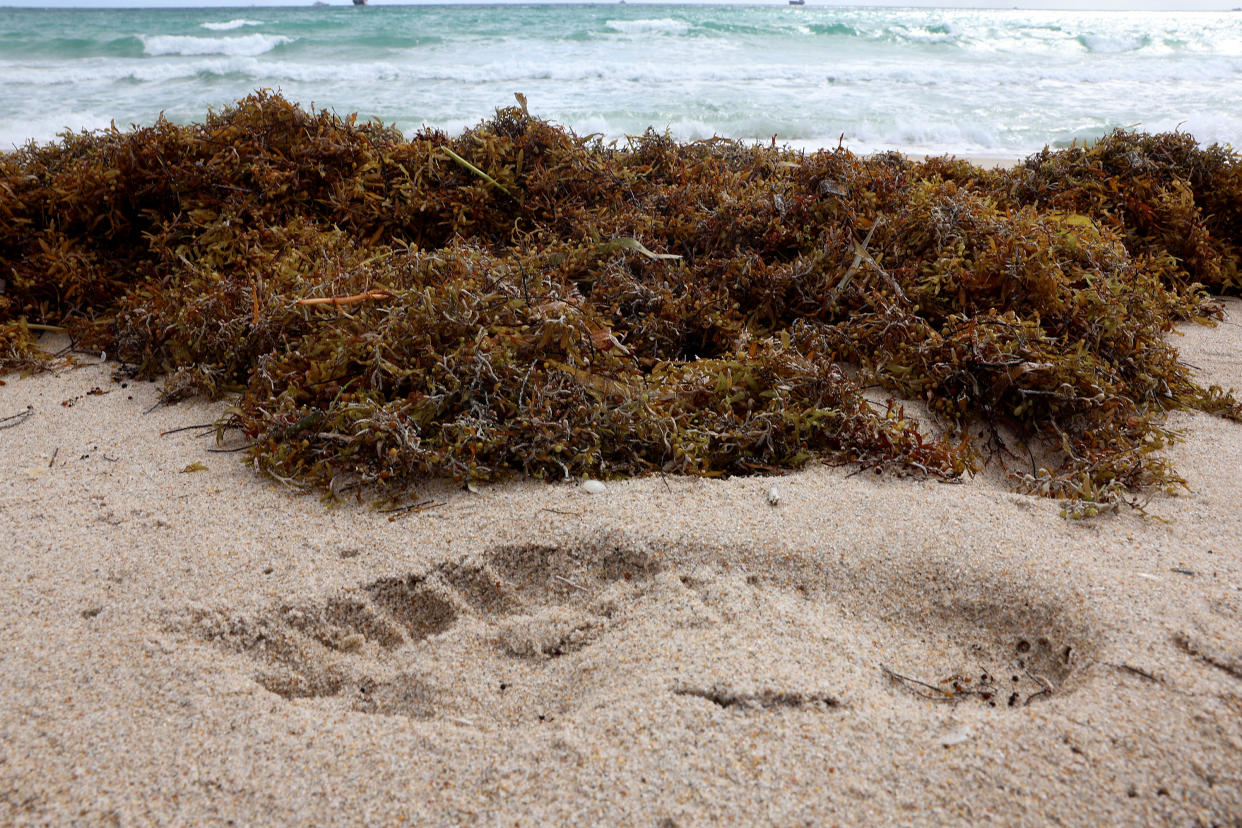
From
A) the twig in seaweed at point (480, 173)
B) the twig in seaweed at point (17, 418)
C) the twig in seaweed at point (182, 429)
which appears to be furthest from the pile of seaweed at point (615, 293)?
the twig in seaweed at point (17, 418)

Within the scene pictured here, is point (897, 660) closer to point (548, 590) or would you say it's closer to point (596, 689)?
point (596, 689)

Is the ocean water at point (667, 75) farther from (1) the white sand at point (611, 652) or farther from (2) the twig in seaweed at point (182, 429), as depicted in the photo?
(2) the twig in seaweed at point (182, 429)

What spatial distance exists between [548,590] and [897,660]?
0.75 meters

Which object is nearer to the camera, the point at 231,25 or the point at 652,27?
the point at 652,27

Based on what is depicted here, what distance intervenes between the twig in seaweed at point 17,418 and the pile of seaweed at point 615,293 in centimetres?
33

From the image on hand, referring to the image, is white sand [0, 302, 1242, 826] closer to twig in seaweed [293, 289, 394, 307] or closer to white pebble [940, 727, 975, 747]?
white pebble [940, 727, 975, 747]

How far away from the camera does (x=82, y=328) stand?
109 inches

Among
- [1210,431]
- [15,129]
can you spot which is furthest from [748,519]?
[15,129]

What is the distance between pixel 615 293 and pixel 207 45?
1865 cm

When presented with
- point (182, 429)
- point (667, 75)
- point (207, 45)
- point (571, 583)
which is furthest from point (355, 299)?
point (207, 45)

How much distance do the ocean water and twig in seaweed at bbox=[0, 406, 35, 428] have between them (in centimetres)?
578

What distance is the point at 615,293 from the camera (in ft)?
8.66

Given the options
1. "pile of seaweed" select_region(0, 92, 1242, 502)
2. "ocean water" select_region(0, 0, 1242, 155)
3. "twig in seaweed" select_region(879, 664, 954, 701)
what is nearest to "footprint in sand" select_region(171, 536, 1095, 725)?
"twig in seaweed" select_region(879, 664, 954, 701)

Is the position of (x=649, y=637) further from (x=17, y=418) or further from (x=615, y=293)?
(x=17, y=418)
